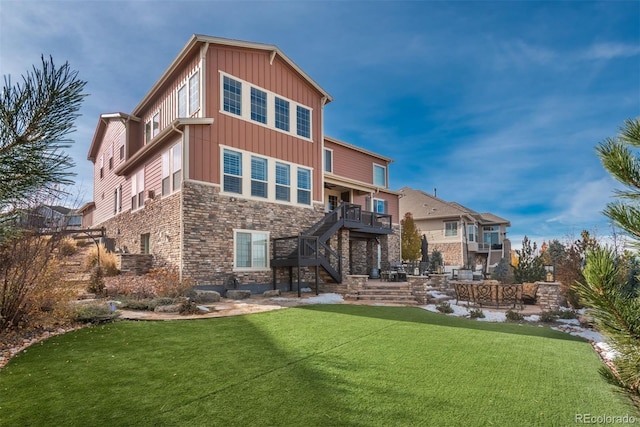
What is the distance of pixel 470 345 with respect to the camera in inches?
261

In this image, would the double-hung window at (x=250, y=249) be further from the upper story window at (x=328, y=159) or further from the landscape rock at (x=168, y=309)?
the upper story window at (x=328, y=159)

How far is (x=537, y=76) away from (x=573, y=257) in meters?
7.96

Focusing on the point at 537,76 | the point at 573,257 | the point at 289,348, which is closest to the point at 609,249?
the point at 289,348

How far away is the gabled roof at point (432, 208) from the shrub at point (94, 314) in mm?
29751

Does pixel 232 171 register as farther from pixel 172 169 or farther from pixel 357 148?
pixel 357 148

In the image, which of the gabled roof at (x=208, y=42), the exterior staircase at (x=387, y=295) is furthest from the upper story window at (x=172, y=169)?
the exterior staircase at (x=387, y=295)

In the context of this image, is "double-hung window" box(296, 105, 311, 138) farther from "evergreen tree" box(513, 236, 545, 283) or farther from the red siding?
"evergreen tree" box(513, 236, 545, 283)

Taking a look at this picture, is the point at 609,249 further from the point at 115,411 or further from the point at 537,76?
the point at 537,76

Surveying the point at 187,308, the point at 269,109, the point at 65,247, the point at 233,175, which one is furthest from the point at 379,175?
the point at 65,247

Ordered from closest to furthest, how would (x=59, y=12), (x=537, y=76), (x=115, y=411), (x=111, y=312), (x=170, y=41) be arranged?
(x=115, y=411), (x=59, y=12), (x=111, y=312), (x=537, y=76), (x=170, y=41)

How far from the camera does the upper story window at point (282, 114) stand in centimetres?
1766

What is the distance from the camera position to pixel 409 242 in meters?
27.7

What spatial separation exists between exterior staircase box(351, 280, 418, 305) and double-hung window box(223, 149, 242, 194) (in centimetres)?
690

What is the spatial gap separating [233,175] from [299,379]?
1217 cm
